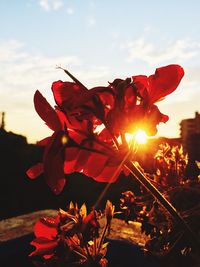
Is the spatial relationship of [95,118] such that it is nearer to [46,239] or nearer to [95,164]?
[95,164]

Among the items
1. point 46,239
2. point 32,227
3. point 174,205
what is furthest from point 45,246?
point 32,227

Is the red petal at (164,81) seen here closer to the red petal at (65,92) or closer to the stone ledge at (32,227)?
the red petal at (65,92)

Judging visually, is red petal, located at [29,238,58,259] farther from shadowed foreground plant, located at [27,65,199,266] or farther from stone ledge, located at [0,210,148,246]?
stone ledge, located at [0,210,148,246]

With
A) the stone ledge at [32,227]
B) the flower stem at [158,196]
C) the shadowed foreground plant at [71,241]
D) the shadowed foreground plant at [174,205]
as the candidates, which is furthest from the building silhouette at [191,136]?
Answer: the flower stem at [158,196]

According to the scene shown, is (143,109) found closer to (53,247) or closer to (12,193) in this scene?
(53,247)

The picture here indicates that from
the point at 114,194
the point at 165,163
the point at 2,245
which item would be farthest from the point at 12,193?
the point at 165,163

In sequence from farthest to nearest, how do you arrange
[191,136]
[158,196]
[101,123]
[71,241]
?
[191,136] → [71,241] → [101,123] → [158,196]

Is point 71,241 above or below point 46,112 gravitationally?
below
